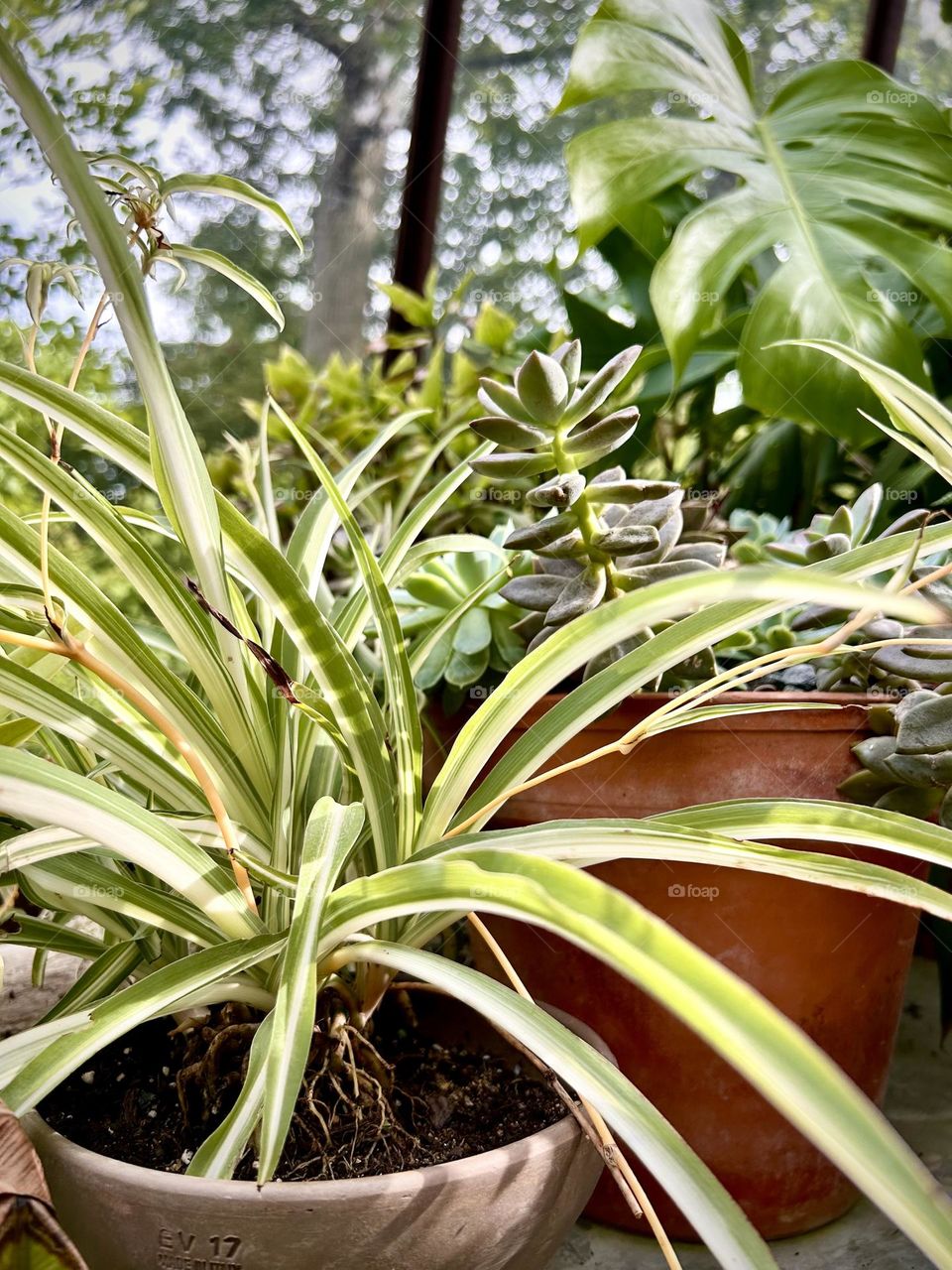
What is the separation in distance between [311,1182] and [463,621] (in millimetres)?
514

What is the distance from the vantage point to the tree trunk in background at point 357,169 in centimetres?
204

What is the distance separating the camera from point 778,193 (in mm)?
1172

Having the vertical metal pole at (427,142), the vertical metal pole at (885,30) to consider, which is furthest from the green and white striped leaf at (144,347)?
the vertical metal pole at (885,30)

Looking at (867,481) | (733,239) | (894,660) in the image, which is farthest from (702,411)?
(894,660)

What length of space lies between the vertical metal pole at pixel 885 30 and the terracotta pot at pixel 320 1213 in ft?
8.00

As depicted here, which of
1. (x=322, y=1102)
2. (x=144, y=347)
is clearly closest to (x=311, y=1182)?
(x=322, y=1102)

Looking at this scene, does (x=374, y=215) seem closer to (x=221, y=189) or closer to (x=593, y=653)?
(x=221, y=189)

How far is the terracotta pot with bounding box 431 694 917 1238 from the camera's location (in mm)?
761

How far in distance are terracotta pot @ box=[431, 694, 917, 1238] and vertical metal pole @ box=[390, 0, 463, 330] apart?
168cm

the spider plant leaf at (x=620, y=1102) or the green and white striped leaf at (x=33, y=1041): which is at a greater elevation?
the spider plant leaf at (x=620, y=1102)

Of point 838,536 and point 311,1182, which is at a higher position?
point 838,536

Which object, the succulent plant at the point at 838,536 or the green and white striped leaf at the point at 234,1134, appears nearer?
the green and white striped leaf at the point at 234,1134

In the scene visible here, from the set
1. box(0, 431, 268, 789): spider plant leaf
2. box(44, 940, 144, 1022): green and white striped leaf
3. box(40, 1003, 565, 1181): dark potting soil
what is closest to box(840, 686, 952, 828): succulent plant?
box(40, 1003, 565, 1181): dark potting soil

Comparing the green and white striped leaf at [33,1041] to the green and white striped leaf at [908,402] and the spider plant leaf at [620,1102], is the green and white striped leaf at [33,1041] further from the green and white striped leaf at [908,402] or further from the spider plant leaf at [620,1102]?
the green and white striped leaf at [908,402]
